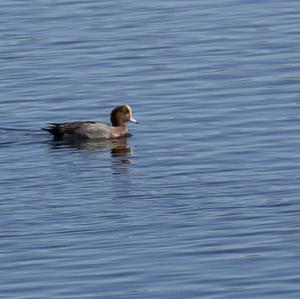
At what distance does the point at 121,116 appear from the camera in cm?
2258

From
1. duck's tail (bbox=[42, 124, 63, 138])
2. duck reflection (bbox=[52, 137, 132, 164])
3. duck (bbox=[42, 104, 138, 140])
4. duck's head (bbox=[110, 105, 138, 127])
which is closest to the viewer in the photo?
duck reflection (bbox=[52, 137, 132, 164])

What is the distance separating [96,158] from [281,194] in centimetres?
421

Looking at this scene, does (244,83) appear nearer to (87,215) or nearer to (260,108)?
(260,108)

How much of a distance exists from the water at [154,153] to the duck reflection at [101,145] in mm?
37

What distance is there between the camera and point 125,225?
54.4ft

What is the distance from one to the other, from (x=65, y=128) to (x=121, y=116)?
102 centimetres

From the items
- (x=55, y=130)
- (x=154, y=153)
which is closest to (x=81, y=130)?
(x=55, y=130)

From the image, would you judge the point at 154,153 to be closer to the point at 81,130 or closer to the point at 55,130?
the point at 81,130

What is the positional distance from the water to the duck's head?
0.95 ft

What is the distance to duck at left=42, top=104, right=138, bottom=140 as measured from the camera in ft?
72.2

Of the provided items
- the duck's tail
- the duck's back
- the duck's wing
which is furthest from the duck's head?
the duck's tail

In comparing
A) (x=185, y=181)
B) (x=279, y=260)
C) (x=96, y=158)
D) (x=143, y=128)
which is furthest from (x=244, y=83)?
(x=279, y=260)

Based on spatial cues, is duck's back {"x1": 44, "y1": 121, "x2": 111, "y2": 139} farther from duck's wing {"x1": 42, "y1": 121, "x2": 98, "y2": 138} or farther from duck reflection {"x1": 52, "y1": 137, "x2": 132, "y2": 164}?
duck reflection {"x1": 52, "y1": 137, "x2": 132, "y2": 164}

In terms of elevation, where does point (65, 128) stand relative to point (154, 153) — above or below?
above
